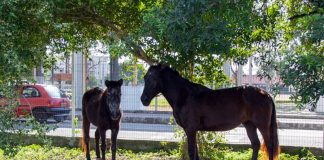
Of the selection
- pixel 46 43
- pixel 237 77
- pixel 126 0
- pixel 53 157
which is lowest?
pixel 53 157

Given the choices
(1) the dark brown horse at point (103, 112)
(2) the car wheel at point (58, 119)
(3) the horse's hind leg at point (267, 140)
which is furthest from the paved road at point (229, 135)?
(3) the horse's hind leg at point (267, 140)

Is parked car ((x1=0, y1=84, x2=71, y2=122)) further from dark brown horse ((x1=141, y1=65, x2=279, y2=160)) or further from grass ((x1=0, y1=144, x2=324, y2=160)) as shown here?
dark brown horse ((x1=141, y1=65, x2=279, y2=160))

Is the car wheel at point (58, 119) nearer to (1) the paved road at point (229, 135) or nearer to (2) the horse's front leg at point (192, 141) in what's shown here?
(1) the paved road at point (229, 135)

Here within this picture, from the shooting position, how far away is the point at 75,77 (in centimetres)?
1034

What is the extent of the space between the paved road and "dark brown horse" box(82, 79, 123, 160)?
1217 millimetres

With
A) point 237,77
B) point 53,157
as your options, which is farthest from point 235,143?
point 53,157

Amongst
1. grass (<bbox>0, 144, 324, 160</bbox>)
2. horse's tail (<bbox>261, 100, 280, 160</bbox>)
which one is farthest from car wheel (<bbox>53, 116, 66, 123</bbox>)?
horse's tail (<bbox>261, 100, 280, 160</bbox>)

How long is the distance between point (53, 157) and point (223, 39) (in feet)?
18.3

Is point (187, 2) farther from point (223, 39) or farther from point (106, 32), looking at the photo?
point (106, 32)

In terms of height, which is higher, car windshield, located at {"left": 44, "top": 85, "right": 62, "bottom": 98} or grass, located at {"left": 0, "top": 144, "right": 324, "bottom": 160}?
car windshield, located at {"left": 44, "top": 85, "right": 62, "bottom": 98}

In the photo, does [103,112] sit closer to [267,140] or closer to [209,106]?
[209,106]

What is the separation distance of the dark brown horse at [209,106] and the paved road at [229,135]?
2.24m

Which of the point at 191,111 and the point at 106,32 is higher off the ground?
the point at 106,32

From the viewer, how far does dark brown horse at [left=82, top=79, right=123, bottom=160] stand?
7.59m
